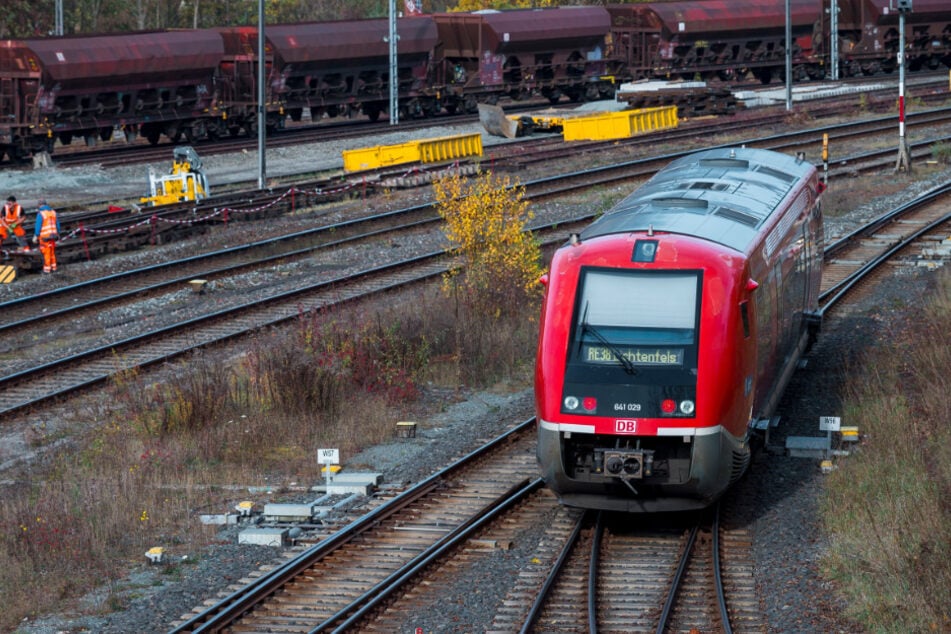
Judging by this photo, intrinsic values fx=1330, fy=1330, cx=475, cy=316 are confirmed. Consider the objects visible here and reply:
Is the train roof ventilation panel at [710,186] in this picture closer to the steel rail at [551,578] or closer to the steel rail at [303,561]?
the steel rail at [303,561]

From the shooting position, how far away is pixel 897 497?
1104 cm

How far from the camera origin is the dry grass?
1141 centimetres

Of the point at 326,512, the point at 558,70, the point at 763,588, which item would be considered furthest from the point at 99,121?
the point at 763,588

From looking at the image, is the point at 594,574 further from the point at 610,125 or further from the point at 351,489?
the point at 610,125

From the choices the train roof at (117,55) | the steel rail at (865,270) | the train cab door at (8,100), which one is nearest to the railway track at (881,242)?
the steel rail at (865,270)

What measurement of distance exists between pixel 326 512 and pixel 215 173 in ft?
89.4

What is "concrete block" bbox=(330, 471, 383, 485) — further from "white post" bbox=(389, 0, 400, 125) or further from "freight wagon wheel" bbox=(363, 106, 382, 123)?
"freight wagon wheel" bbox=(363, 106, 382, 123)

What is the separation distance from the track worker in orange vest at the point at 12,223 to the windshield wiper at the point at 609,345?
17752 millimetres

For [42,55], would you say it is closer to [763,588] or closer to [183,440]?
[183,440]

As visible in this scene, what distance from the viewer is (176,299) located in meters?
22.5

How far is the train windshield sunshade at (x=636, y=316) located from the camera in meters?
10.9

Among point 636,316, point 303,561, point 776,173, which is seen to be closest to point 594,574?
point 636,316

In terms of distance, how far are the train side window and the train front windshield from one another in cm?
51

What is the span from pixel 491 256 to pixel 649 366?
943 cm
